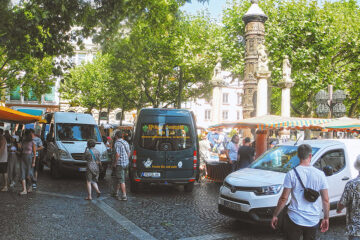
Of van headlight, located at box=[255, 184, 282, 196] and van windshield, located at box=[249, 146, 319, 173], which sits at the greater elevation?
van windshield, located at box=[249, 146, 319, 173]

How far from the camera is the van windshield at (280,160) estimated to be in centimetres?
778

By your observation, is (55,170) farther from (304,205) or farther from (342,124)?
(304,205)

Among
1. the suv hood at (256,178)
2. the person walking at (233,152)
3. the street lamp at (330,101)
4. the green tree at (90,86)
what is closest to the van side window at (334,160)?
the suv hood at (256,178)

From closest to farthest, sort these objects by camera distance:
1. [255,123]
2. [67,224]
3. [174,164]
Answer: [67,224]
[174,164]
[255,123]

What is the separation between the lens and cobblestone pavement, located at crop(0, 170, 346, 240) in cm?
693

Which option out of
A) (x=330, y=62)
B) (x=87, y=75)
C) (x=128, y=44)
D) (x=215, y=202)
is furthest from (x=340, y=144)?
(x=87, y=75)

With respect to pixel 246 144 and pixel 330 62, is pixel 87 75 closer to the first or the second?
pixel 330 62

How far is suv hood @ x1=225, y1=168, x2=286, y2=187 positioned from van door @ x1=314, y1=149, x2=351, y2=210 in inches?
32.6

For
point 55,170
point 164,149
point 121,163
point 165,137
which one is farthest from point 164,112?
point 55,170

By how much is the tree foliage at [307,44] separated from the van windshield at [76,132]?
14996 millimetres

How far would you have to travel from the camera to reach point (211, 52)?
30875 mm

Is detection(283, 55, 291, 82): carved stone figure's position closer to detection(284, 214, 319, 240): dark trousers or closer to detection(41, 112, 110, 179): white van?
detection(41, 112, 110, 179): white van

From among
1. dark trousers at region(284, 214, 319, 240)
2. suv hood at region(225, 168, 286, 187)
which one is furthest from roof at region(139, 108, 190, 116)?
dark trousers at region(284, 214, 319, 240)

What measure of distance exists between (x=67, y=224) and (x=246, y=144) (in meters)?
6.67
